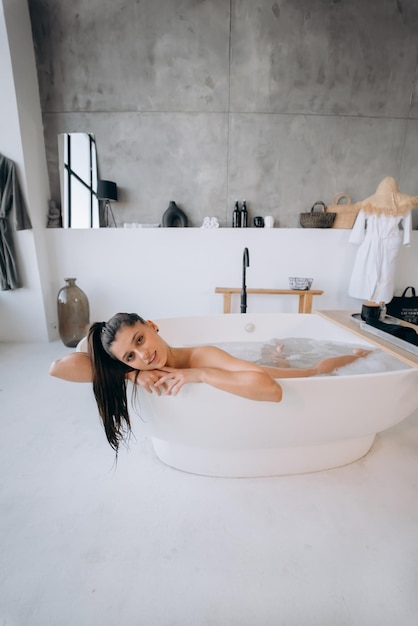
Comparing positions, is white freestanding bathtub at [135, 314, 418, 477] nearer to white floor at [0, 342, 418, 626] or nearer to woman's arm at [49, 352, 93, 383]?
white floor at [0, 342, 418, 626]

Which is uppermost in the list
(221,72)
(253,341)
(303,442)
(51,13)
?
(51,13)

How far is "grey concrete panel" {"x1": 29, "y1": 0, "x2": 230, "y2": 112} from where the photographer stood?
289cm

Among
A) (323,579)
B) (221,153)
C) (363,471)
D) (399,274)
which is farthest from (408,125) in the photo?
(323,579)

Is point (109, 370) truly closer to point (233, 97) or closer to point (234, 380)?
point (234, 380)

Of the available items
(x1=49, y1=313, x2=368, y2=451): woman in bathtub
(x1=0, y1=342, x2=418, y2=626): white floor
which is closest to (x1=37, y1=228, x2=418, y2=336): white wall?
(x1=0, y1=342, x2=418, y2=626): white floor

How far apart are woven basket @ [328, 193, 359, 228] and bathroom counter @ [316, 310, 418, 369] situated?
1398 millimetres

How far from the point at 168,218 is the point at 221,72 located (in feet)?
5.03

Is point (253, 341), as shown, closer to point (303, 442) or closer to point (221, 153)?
point (303, 442)

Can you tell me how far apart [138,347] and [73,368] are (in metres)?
0.27

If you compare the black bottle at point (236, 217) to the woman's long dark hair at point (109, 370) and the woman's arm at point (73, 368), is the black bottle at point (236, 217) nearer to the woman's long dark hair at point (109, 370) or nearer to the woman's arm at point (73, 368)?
the woman's long dark hair at point (109, 370)

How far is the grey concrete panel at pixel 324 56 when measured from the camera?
292cm

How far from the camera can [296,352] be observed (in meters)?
2.15

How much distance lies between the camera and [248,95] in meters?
3.04

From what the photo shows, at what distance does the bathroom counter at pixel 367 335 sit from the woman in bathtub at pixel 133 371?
2.10 feet
